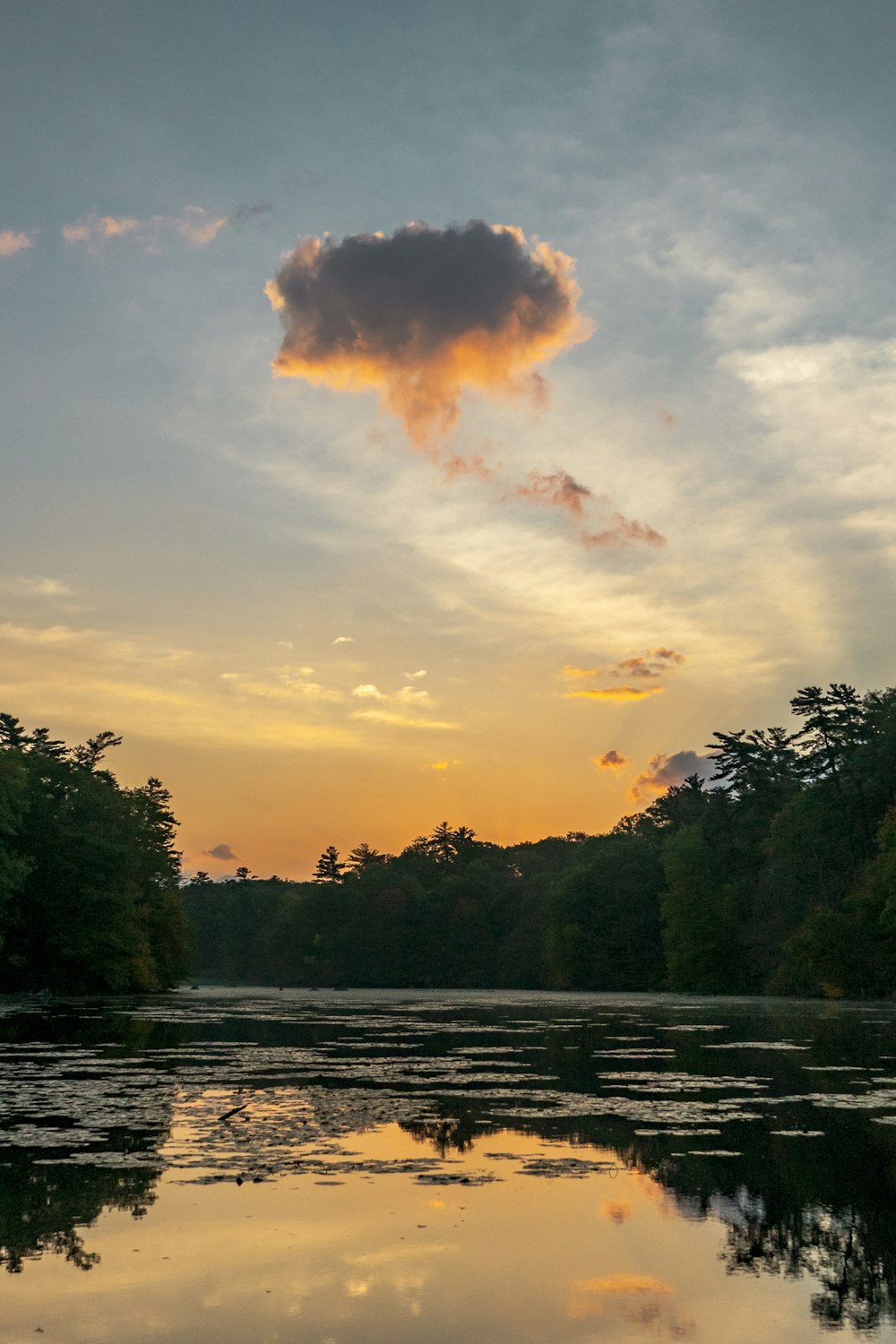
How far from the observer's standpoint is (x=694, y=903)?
116750 millimetres

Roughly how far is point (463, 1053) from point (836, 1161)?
17430mm

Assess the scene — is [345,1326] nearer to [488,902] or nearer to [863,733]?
[863,733]

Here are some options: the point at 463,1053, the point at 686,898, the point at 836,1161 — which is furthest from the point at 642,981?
the point at 836,1161

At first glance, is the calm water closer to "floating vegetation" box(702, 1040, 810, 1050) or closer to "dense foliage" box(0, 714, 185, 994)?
"floating vegetation" box(702, 1040, 810, 1050)

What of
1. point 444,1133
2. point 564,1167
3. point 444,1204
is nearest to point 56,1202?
point 444,1204

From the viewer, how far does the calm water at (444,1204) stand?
342 inches

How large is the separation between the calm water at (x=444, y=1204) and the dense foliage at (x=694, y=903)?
2391 inches

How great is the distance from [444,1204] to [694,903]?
358 ft

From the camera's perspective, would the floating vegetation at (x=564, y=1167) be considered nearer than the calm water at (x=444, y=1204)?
No

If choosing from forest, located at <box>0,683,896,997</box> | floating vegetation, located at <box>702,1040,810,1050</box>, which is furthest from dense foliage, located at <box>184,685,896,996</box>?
floating vegetation, located at <box>702,1040,810,1050</box>

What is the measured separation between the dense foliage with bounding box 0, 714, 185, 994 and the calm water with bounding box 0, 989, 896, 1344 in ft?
181

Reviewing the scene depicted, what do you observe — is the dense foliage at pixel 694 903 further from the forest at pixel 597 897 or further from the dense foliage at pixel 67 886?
the dense foliage at pixel 67 886

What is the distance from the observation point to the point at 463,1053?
31.0m

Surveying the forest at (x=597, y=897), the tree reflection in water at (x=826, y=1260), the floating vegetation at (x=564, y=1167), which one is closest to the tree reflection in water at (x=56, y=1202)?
the floating vegetation at (x=564, y=1167)
